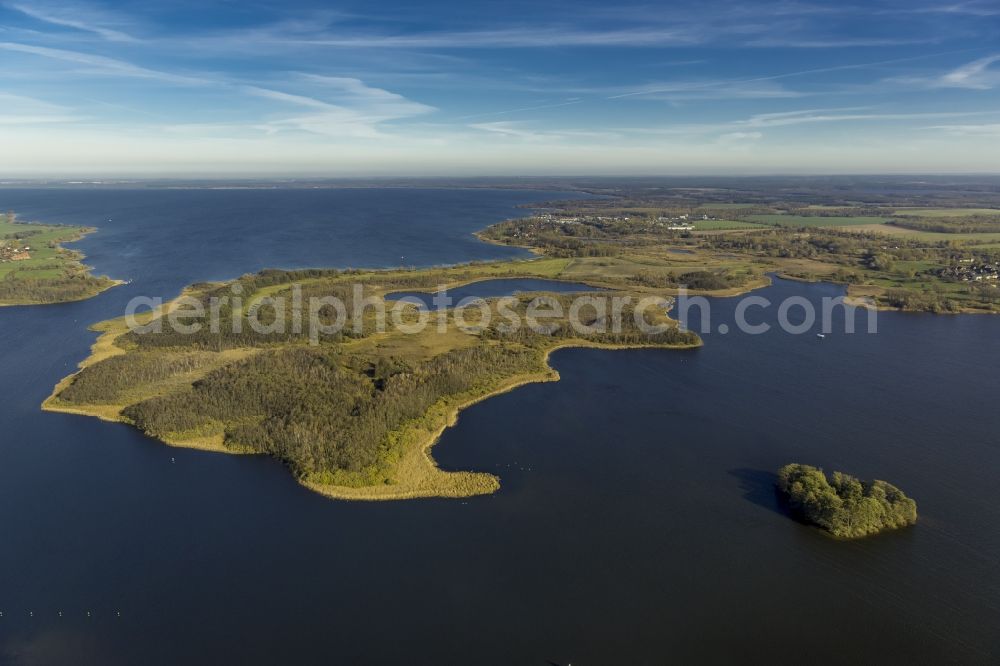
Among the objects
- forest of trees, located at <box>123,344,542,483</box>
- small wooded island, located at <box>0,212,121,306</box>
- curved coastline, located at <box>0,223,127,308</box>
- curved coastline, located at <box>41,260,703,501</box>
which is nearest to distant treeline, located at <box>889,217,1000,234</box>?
curved coastline, located at <box>41,260,703,501</box>

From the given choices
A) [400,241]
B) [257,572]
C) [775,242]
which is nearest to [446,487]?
[257,572]

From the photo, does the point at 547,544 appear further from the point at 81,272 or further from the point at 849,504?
the point at 81,272

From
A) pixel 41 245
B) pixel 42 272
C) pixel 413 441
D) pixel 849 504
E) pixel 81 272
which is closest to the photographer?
pixel 849 504

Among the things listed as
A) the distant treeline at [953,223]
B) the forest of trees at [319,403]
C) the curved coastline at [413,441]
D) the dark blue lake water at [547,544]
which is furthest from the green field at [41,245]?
the distant treeline at [953,223]

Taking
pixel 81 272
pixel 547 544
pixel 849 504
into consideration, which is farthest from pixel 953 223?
pixel 81 272

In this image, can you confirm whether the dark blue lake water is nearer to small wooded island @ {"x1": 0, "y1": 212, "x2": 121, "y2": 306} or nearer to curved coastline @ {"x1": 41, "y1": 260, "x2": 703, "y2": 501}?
curved coastline @ {"x1": 41, "y1": 260, "x2": 703, "y2": 501}

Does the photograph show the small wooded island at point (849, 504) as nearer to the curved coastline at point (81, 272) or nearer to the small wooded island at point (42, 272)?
the curved coastline at point (81, 272)

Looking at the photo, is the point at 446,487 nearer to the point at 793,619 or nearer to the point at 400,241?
the point at 793,619
